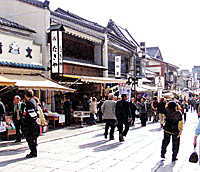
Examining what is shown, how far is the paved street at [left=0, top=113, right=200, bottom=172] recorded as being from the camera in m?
6.95

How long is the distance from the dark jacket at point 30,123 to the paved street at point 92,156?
2.27 ft

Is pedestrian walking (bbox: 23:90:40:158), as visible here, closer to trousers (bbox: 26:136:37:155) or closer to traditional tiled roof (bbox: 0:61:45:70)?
trousers (bbox: 26:136:37:155)

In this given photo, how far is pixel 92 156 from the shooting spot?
8.12m

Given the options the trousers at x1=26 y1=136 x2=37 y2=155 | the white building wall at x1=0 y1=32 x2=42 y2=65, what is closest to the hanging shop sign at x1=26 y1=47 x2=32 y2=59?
the white building wall at x1=0 y1=32 x2=42 y2=65

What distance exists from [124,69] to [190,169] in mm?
21889

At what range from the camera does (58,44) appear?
15125mm

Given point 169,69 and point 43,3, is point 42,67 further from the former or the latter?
point 169,69

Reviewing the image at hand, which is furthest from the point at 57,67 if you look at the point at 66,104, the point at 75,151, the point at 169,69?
the point at 169,69

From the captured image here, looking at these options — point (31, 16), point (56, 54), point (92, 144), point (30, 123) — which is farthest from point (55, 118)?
point (30, 123)

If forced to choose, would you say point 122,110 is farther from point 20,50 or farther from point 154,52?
point 154,52

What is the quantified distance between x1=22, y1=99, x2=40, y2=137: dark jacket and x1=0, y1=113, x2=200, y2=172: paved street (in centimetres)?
69

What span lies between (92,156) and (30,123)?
6.50 ft

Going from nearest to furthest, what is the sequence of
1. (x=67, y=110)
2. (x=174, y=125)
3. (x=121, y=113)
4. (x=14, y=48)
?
1. (x=174, y=125)
2. (x=121, y=113)
3. (x=14, y=48)
4. (x=67, y=110)

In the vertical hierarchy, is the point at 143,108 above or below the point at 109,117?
below
